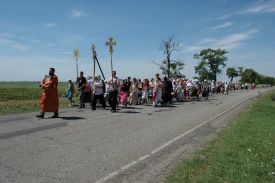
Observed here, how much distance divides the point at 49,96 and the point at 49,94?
0.08 meters

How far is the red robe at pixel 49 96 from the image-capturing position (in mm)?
16062

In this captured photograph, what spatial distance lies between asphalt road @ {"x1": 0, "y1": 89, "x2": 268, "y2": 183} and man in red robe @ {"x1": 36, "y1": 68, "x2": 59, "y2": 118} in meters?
0.91

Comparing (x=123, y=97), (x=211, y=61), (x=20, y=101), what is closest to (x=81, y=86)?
(x=123, y=97)

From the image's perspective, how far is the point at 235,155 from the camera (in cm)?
937

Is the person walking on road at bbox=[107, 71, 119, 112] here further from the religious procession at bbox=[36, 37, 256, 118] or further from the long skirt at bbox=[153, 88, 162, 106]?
the long skirt at bbox=[153, 88, 162, 106]

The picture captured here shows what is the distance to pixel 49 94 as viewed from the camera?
16.2m

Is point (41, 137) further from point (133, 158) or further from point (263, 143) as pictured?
point (263, 143)

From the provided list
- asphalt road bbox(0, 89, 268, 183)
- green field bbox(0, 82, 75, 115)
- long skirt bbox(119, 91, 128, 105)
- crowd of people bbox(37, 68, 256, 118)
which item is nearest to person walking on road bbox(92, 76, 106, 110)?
crowd of people bbox(37, 68, 256, 118)

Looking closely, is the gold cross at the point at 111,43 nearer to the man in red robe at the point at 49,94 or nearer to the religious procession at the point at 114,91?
the religious procession at the point at 114,91

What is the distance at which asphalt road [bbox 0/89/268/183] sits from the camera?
7219 mm

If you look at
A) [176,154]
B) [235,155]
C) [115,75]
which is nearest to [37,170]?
[176,154]

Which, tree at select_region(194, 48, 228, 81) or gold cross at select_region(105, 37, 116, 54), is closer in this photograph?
gold cross at select_region(105, 37, 116, 54)

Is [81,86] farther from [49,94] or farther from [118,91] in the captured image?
[49,94]

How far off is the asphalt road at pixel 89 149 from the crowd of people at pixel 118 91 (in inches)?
56.0
